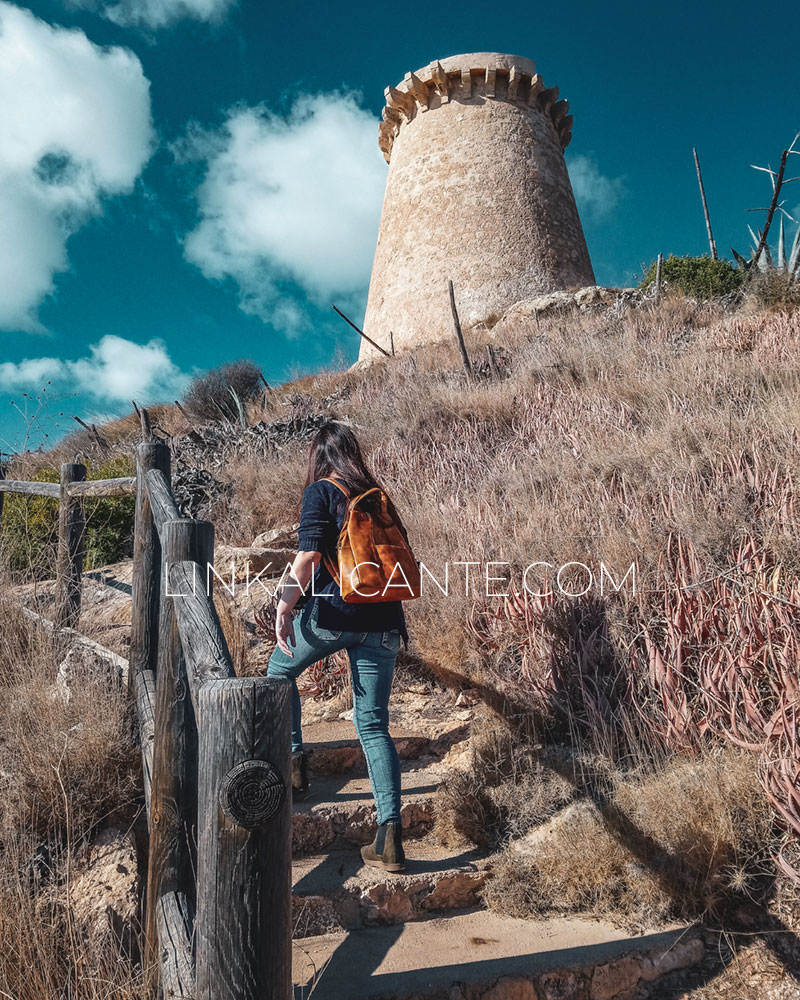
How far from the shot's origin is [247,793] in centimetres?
131

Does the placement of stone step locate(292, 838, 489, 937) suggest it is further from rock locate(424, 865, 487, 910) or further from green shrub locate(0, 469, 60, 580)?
green shrub locate(0, 469, 60, 580)

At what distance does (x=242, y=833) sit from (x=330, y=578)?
4.95 ft

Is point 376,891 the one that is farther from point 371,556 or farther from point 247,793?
point 247,793

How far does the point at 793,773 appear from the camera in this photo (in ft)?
8.49

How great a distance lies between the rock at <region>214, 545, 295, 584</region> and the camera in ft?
18.5

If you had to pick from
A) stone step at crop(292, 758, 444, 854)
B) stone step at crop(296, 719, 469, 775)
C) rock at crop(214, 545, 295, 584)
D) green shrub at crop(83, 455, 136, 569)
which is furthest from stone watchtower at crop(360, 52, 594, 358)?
stone step at crop(292, 758, 444, 854)

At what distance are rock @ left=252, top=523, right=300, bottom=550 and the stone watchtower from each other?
986 cm

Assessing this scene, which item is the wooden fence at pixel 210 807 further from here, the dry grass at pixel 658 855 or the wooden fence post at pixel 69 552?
the wooden fence post at pixel 69 552

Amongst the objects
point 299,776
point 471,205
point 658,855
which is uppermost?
point 471,205

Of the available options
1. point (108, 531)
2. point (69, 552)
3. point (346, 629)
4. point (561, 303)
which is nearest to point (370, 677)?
point (346, 629)

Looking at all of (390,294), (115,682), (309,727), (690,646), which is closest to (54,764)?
(115,682)

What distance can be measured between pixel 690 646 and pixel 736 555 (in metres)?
0.93

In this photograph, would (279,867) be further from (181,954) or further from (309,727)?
(309,727)

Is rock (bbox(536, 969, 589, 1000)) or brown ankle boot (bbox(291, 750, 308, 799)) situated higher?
brown ankle boot (bbox(291, 750, 308, 799))
